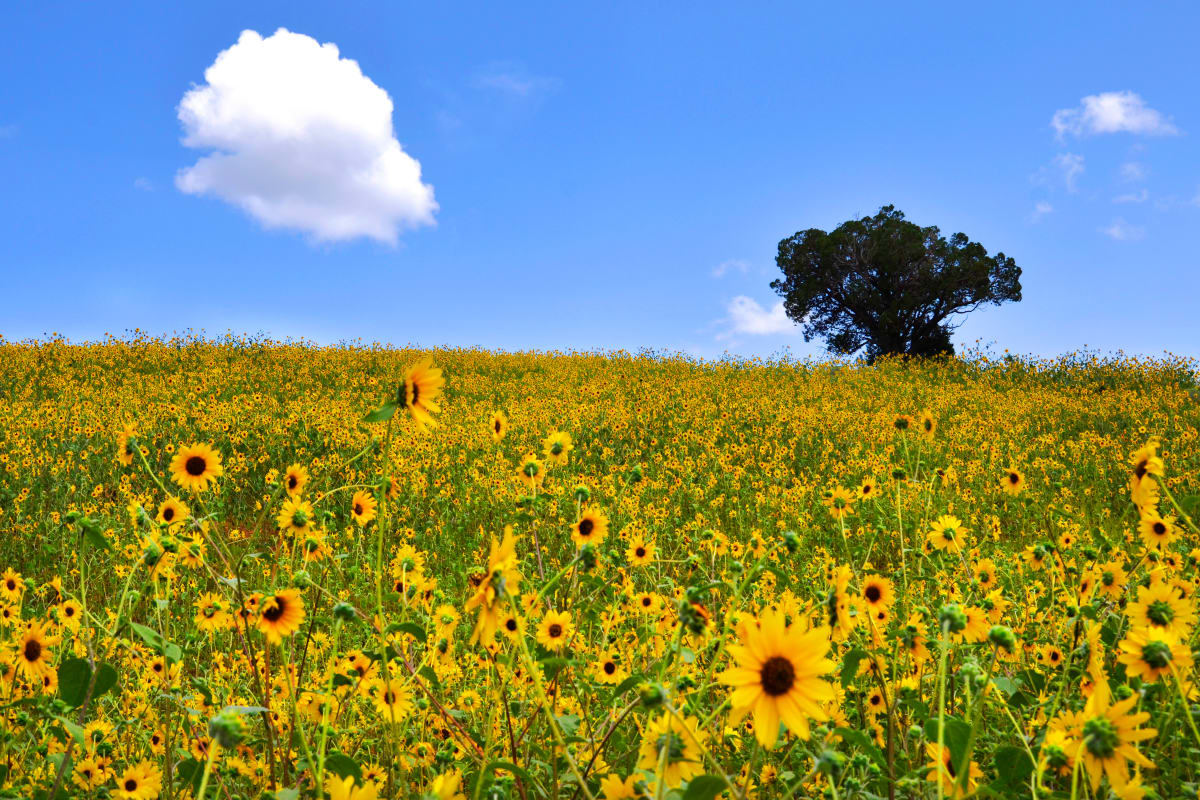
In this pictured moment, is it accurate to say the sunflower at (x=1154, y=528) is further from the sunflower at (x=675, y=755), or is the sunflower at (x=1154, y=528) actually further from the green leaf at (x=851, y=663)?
the sunflower at (x=675, y=755)

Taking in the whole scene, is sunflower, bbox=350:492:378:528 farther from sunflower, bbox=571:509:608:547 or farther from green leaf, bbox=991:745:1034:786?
green leaf, bbox=991:745:1034:786

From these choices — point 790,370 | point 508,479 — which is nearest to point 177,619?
point 508,479

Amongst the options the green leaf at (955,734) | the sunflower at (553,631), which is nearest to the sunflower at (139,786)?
the sunflower at (553,631)

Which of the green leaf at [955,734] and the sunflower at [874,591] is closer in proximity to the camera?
the green leaf at [955,734]

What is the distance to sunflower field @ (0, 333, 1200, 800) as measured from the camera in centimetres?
140

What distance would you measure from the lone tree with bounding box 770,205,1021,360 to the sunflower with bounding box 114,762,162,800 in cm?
2284


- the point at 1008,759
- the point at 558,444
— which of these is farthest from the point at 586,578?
the point at 1008,759

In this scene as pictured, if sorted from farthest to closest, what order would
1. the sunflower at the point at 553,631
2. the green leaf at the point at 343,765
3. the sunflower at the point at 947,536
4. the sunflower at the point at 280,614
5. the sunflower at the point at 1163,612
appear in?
1. the sunflower at the point at 947,536
2. the sunflower at the point at 553,631
3. the sunflower at the point at 280,614
4. the sunflower at the point at 1163,612
5. the green leaf at the point at 343,765

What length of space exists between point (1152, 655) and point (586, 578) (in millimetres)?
1122

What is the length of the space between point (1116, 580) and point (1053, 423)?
8850 millimetres

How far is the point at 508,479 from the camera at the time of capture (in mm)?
6070

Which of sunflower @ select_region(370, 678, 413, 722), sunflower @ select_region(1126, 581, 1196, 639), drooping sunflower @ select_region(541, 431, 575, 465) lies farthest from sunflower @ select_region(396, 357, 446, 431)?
sunflower @ select_region(1126, 581, 1196, 639)

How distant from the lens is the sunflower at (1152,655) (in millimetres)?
1218

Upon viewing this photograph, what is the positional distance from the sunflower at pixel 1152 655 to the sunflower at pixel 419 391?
1.43m
